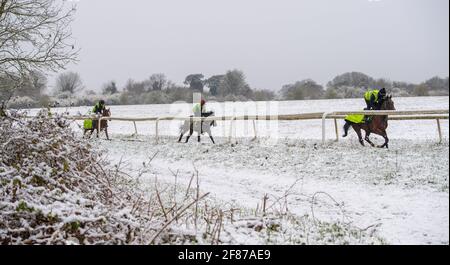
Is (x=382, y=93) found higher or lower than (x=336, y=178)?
higher

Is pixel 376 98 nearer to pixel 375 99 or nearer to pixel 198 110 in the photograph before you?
pixel 375 99

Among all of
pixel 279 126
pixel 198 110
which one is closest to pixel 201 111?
pixel 198 110

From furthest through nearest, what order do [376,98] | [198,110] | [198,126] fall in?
[198,110] → [198,126] → [376,98]

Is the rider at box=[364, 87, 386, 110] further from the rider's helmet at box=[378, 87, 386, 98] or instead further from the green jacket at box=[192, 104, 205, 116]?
the green jacket at box=[192, 104, 205, 116]

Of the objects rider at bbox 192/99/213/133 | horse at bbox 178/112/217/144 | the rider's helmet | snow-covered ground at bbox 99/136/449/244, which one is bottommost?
snow-covered ground at bbox 99/136/449/244

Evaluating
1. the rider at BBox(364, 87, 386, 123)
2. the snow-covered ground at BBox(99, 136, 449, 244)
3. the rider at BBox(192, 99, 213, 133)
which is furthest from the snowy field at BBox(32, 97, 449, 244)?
the rider at BBox(192, 99, 213, 133)

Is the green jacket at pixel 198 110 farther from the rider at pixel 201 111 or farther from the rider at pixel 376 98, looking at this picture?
the rider at pixel 376 98

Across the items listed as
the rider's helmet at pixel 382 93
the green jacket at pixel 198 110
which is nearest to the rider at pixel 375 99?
the rider's helmet at pixel 382 93

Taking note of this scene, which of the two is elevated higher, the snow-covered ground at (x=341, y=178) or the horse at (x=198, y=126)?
the horse at (x=198, y=126)

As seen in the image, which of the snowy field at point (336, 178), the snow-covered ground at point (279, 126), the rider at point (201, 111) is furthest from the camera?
the snow-covered ground at point (279, 126)

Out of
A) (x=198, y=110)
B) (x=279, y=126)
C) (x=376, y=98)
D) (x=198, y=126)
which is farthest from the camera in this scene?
(x=279, y=126)

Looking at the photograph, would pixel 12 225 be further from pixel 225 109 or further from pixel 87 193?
pixel 225 109

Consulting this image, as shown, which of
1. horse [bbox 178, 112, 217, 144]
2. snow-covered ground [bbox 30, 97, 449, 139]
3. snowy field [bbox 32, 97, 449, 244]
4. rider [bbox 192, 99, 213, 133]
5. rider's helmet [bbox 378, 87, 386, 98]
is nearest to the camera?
snowy field [bbox 32, 97, 449, 244]
